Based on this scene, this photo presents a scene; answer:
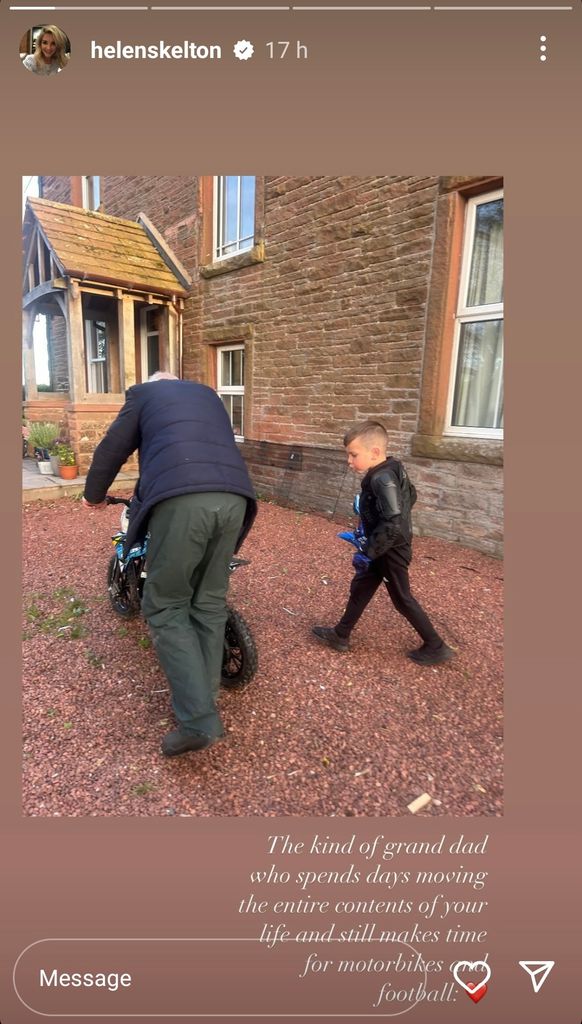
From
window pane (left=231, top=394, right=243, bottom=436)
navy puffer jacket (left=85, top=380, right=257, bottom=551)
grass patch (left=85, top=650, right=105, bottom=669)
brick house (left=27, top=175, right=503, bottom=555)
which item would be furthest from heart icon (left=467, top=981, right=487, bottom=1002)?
window pane (left=231, top=394, right=243, bottom=436)

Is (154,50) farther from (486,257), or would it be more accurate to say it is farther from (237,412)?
(237,412)

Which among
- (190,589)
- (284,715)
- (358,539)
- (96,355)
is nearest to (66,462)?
(96,355)

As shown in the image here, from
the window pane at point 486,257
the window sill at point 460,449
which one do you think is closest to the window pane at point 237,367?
the window sill at point 460,449

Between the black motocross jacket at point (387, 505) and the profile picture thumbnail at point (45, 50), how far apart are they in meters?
1.98

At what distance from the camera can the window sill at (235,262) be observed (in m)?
6.92

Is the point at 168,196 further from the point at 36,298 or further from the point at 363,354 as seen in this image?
the point at 363,354

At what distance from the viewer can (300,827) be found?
137 cm

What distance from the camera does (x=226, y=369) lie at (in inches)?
330

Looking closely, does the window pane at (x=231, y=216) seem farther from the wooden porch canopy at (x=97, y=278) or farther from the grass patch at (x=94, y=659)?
the grass patch at (x=94, y=659)

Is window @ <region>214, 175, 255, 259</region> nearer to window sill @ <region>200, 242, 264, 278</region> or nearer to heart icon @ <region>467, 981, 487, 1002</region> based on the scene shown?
window sill @ <region>200, 242, 264, 278</region>

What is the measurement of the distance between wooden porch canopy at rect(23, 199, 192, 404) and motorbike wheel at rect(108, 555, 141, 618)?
17.3ft

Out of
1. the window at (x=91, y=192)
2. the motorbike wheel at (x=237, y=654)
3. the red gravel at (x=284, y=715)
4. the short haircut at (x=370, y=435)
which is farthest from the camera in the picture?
the window at (x=91, y=192)

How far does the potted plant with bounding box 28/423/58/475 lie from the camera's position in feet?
25.3

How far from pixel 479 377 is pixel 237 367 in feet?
14.4
